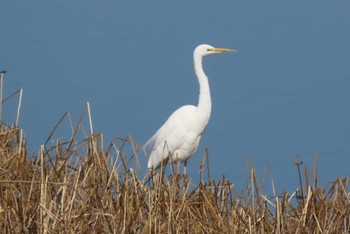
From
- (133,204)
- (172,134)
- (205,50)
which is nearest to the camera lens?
(133,204)

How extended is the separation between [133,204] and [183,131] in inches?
88.8

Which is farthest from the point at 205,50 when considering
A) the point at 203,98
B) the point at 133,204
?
the point at 133,204

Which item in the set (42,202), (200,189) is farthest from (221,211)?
(42,202)

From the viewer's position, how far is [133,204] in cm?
332

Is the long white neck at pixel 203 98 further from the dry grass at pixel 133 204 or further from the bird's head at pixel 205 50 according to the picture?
the dry grass at pixel 133 204

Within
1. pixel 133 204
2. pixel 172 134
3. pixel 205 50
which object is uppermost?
pixel 205 50

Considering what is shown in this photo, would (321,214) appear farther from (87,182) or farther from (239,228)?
(87,182)

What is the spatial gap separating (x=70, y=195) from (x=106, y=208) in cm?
11

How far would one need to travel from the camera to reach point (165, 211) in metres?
3.33

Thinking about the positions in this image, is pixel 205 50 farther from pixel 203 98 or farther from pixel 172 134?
pixel 172 134

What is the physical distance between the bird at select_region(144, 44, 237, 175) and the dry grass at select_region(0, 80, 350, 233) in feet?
6.37

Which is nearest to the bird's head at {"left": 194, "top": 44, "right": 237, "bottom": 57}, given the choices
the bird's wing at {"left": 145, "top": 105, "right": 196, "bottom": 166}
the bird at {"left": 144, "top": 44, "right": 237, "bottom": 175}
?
the bird at {"left": 144, "top": 44, "right": 237, "bottom": 175}

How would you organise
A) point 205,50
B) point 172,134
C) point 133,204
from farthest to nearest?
point 205,50 → point 172,134 → point 133,204

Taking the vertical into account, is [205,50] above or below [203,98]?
above
